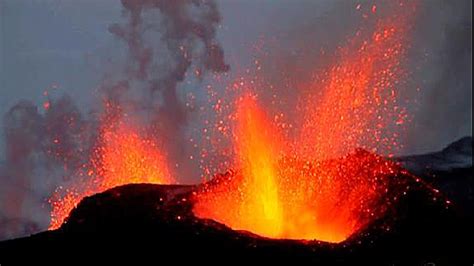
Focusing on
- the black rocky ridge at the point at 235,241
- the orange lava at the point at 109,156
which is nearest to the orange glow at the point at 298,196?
the black rocky ridge at the point at 235,241

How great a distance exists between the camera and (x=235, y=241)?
1298 centimetres

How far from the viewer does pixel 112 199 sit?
57.9 feet

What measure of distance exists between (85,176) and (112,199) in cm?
4738

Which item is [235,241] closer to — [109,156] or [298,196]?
[298,196]

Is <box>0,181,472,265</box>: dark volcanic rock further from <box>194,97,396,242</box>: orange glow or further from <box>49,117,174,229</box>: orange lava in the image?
<box>49,117,174,229</box>: orange lava

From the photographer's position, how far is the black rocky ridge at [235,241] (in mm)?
12680

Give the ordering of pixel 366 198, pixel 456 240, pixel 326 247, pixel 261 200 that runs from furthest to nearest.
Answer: pixel 261 200 < pixel 366 198 < pixel 456 240 < pixel 326 247

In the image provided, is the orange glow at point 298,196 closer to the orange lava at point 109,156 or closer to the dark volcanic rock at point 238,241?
the dark volcanic rock at point 238,241

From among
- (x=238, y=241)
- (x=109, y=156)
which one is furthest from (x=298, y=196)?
(x=109, y=156)

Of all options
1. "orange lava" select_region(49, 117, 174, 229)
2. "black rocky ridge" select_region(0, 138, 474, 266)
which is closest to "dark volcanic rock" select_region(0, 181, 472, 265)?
"black rocky ridge" select_region(0, 138, 474, 266)

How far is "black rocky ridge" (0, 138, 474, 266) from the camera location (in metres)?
12.7

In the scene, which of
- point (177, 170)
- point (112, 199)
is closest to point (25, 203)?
point (177, 170)

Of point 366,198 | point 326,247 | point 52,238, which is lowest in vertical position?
point 326,247

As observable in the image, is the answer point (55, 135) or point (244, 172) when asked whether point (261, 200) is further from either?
point (55, 135)
